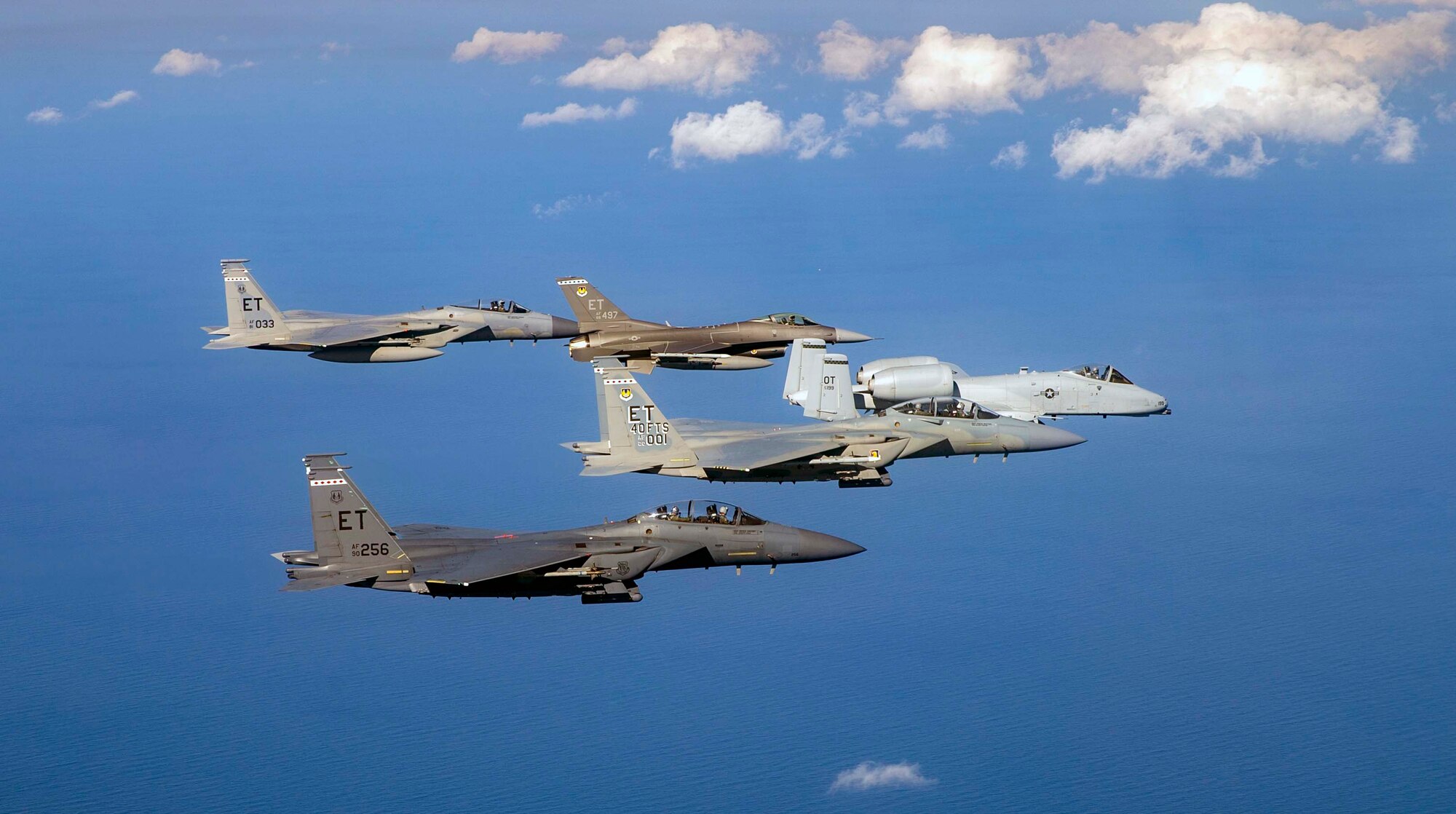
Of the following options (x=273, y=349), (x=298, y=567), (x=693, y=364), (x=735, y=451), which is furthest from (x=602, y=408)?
(x=273, y=349)

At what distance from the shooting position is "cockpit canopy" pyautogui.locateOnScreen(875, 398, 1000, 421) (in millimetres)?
49656

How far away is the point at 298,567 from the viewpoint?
4009 centimetres

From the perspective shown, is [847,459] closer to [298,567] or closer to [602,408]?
[602,408]

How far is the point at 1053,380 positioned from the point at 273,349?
87.5 feet

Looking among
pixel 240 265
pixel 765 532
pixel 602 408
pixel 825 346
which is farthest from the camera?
pixel 240 265

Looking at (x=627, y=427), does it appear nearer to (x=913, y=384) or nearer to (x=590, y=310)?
(x=913, y=384)

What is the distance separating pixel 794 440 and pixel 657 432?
4.05 meters

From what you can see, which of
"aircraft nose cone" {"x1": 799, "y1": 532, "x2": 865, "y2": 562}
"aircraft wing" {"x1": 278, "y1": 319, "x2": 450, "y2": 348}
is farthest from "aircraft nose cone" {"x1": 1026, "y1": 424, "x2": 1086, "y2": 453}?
"aircraft wing" {"x1": 278, "y1": 319, "x2": 450, "y2": 348}

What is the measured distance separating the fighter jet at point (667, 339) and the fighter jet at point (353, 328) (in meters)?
3.28

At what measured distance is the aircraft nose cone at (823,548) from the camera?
43.1 meters

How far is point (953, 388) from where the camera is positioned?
2085 inches

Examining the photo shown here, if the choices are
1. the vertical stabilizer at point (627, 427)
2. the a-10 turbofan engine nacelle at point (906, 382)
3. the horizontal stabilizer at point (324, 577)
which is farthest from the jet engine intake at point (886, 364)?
the horizontal stabilizer at point (324, 577)

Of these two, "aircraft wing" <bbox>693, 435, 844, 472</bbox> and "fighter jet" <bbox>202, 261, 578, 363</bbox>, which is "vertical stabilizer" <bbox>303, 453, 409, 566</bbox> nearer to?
"aircraft wing" <bbox>693, 435, 844, 472</bbox>

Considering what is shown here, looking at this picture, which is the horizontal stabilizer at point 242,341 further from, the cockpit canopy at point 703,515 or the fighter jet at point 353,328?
the cockpit canopy at point 703,515
